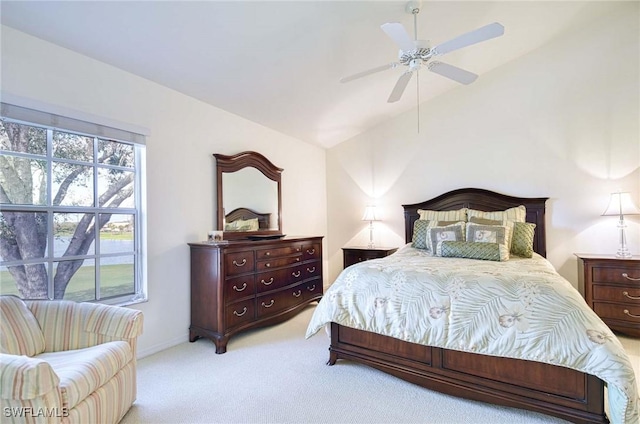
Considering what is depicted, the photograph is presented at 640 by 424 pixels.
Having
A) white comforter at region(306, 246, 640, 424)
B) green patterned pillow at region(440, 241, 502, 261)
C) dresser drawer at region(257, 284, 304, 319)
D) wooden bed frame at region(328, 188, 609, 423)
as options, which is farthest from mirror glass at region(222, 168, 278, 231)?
green patterned pillow at region(440, 241, 502, 261)

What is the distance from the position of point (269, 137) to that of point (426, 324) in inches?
125

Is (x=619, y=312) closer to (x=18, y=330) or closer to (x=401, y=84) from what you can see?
(x=401, y=84)

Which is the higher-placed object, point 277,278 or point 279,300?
point 277,278

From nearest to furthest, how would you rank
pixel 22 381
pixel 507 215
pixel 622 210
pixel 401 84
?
pixel 22 381, pixel 401 84, pixel 622 210, pixel 507 215

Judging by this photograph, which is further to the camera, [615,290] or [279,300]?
[279,300]

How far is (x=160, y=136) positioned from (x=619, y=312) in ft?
16.0

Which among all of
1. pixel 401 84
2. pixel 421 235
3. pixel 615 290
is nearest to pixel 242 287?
pixel 421 235

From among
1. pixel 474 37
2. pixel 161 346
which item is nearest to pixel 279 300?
pixel 161 346

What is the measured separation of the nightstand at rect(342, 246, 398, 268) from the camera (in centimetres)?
440

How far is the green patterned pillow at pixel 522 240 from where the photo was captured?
3466mm

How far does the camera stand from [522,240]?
138 inches

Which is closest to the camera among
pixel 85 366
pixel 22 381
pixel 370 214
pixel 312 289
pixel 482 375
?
pixel 22 381

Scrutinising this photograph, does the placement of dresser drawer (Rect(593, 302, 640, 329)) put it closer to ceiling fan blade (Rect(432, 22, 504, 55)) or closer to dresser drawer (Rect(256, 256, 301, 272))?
ceiling fan blade (Rect(432, 22, 504, 55))

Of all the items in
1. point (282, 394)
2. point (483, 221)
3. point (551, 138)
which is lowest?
point (282, 394)
